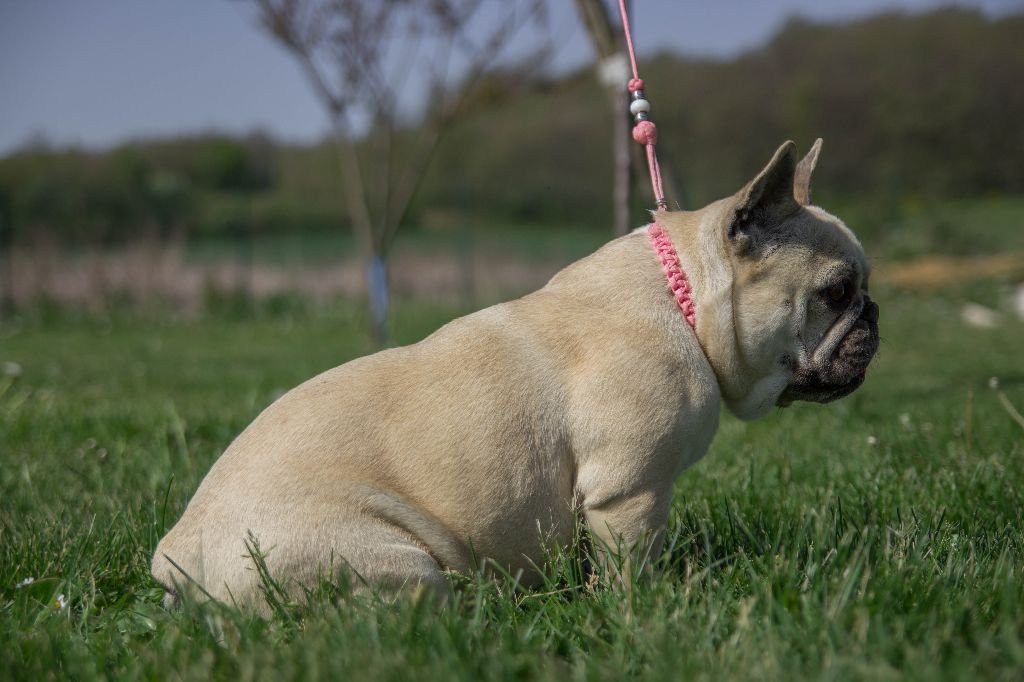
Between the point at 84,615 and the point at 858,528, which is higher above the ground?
the point at 84,615

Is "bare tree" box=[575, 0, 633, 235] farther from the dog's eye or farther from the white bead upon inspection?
the dog's eye

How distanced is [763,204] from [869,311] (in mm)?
484

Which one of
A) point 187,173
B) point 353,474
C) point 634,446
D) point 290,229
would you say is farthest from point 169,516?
point 187,173

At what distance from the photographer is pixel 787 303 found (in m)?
2.56

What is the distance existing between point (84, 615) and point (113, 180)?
16890 millimetres

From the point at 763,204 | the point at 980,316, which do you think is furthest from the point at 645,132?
the point at 980,316

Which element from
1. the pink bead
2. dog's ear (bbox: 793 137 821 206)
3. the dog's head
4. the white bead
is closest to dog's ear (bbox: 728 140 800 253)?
the dog's head

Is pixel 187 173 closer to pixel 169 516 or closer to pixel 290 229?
pixel 290 229

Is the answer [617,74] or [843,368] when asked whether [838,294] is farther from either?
[617,74]

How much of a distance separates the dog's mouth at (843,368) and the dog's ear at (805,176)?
0.43 m

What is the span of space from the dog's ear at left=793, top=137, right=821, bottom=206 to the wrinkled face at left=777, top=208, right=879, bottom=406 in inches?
10.1

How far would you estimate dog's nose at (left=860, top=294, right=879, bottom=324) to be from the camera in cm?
269

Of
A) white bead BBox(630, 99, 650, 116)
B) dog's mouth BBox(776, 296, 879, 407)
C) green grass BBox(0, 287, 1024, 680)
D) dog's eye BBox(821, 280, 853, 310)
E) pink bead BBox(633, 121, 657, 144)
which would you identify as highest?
white bead BBox(630, 99, 650, 116)

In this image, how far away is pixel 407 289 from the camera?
52.3ft
